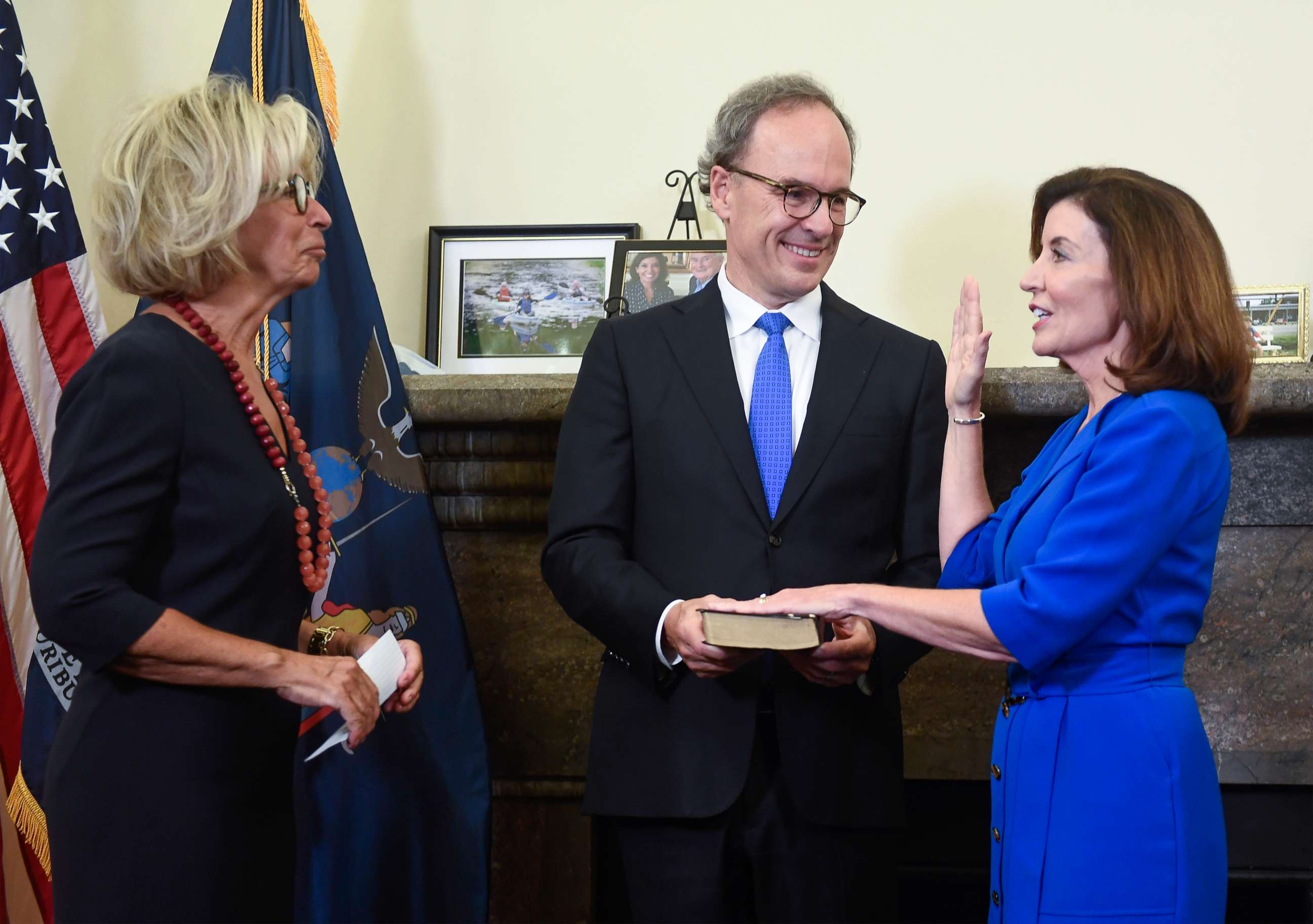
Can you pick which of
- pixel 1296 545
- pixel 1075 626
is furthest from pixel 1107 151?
pixel 1075 626

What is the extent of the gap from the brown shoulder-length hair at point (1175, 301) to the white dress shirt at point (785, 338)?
0.53m

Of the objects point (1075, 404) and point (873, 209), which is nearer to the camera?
point (1075, 404)

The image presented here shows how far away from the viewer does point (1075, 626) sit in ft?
5.26

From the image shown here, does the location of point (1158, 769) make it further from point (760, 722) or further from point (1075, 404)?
point (1075, 404)

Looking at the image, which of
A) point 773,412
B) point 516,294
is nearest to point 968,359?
point 773,412

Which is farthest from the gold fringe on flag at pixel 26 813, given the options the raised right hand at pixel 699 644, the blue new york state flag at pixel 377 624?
the raised right hand at pixel 699 644

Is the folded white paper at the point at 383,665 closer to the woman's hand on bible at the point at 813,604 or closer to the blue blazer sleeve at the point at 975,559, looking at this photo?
the woman's hand on bible at the point at 813,604

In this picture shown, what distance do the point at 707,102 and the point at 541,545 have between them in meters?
1.28

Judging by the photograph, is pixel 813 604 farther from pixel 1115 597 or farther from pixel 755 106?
pixel 755 106

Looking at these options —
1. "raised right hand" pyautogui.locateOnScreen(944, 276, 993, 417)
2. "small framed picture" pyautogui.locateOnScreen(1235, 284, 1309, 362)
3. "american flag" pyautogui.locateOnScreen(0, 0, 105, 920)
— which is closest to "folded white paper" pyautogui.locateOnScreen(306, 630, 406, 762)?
"raised right hand" pyautogui.locateOnScreen(944, 276, 993, 417)

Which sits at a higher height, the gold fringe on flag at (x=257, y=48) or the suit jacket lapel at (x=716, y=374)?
the gold fringe on flag at (x=257, y=48)

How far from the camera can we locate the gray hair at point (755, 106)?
2.16 m

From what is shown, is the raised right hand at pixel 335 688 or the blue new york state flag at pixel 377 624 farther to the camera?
the blue new york state flag at pixel 377 624

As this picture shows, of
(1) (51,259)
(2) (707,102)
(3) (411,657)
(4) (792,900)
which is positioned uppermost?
(2) (707,102)
